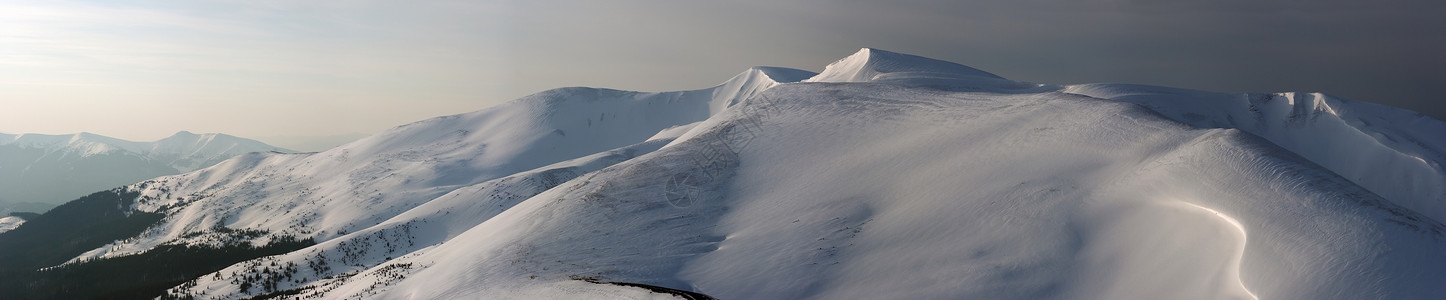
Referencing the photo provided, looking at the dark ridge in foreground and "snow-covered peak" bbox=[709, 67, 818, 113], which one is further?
"snow-covered peak" bbox=[709, 67, 818, 113]

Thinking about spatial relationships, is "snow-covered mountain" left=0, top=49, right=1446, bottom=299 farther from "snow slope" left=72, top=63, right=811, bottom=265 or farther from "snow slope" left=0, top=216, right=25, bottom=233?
"snow slope" left=0, top=216, right=25, bottom=233

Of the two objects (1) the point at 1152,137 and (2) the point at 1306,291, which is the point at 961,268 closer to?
(2) the point at 1306,291

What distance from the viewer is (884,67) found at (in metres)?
101

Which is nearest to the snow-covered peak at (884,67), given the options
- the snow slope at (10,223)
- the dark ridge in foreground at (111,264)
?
the dark ridge in foreground at (111,264)

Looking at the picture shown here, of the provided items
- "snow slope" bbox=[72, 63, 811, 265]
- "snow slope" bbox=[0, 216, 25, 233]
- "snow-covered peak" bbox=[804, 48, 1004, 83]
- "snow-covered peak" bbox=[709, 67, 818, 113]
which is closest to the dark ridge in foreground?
"snow slope" bbox=[72, 63, 811, 265]

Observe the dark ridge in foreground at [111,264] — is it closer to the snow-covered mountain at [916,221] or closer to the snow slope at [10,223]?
the snow-covered mountain at [916,221]

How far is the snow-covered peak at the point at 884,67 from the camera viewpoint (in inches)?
3839

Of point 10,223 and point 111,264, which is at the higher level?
point 111,264

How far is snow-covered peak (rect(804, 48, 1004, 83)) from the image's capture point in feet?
320

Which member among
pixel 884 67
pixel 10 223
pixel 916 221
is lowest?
pixel 10 223

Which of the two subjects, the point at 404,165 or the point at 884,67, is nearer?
the point at 884,67

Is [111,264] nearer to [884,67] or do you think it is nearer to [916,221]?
[916,221]

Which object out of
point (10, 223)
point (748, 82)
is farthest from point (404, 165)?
point (10, 223)

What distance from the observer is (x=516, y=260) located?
3441 centimetres
